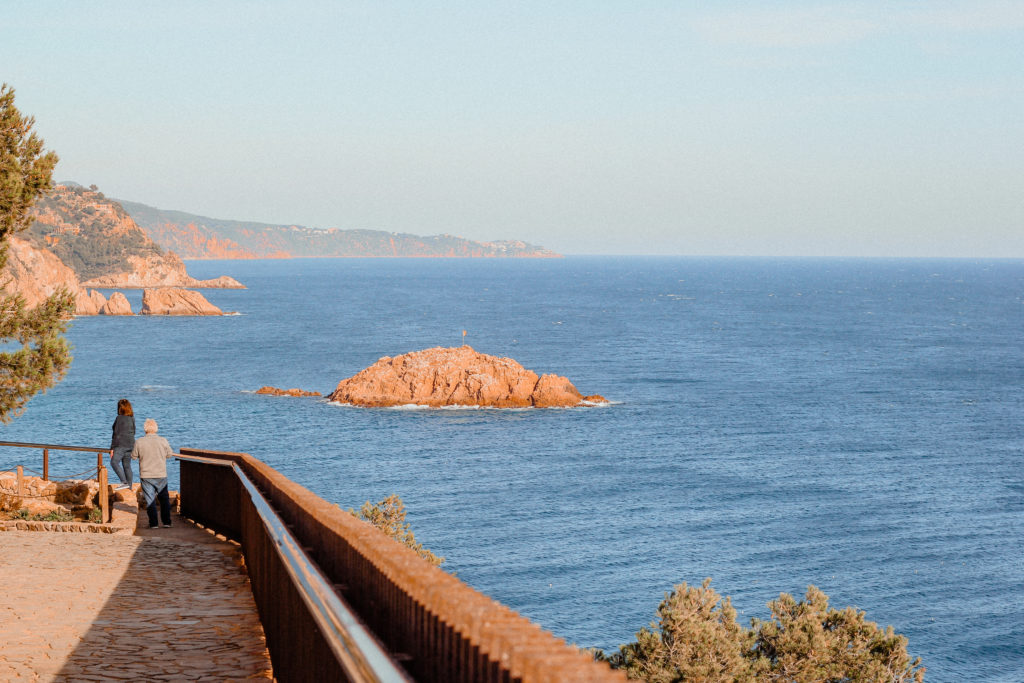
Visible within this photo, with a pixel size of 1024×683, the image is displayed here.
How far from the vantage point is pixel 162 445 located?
47.4ft

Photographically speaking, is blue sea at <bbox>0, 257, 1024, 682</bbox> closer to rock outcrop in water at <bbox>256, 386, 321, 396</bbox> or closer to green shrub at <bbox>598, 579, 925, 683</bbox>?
rock outcrop in water at <bbox>256, 386, 321, 396</bbox>

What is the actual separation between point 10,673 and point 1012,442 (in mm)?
80431

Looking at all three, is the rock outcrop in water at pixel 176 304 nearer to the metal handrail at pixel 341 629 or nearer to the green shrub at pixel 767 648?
the green shrub at pixel 767 648

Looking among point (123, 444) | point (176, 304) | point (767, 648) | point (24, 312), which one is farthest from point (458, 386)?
point (176, 304)

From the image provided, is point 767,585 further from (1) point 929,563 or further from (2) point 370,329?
(2) point 370,329

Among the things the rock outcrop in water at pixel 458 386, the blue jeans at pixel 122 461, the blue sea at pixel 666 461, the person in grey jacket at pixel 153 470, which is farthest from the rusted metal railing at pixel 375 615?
the rock outcrop in water at pixel 458 386

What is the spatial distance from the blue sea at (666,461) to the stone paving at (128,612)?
27997mm

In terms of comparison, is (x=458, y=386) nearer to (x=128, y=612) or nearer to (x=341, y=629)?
(x=128, y=612)

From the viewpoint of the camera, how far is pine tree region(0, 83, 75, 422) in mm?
17766

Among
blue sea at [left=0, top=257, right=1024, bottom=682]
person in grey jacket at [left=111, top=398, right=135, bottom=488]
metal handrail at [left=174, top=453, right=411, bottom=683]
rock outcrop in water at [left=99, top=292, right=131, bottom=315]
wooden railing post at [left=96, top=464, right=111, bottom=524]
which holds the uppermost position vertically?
metal handrail at [left=174, top=453, right=411, bottom=683]

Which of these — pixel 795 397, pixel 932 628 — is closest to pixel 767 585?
pixel 932 628

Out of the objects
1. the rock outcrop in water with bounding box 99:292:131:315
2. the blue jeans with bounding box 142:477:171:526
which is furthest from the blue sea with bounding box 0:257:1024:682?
the rock outcrop in water with bounding box 99:292:131:315

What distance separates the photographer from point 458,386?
91.4 metres

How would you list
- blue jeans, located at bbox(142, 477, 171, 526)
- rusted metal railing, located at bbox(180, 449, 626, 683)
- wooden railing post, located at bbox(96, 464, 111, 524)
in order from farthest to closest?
wooden railing post, located at bbox(96, 464, 111, 524) → blue jeans, located at bbox(142, 477, 171, 526) → rusted metal railing, located at bbox(180, 449, 626, 683)
